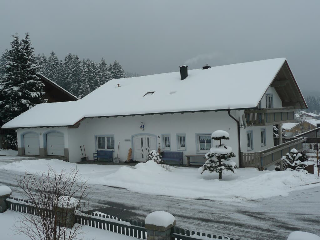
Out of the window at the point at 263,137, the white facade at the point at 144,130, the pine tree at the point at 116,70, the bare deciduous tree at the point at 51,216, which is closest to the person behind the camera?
the bare deciduous tree at the point at 51,216

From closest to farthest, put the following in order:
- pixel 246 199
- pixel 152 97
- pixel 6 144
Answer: pixel 246 199 < pixel 152 97 < pixel 6 144

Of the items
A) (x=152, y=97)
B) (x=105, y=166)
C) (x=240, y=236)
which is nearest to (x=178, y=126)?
(x=152, y=97)

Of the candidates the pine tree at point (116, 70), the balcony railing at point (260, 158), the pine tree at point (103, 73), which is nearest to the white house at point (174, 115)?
the balcony railing at point (260, 158)

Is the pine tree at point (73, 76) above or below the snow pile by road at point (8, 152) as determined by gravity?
above

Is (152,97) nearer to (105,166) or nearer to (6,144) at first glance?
(105,166)

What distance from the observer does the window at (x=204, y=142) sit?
67.4 ft

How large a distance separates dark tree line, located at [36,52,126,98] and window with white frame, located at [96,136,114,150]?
42.1 metres

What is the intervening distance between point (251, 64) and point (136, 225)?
20.1 meters

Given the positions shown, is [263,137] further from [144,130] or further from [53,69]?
[53,69]

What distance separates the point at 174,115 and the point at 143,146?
369cm

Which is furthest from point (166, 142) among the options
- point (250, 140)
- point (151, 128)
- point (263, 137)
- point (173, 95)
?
point (263, 137)

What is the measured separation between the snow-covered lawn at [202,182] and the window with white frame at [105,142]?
511 cm

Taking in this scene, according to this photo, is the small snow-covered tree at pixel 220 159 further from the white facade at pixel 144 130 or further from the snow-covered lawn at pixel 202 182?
the white facade at pixel 144 130

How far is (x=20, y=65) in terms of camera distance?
33.3m
